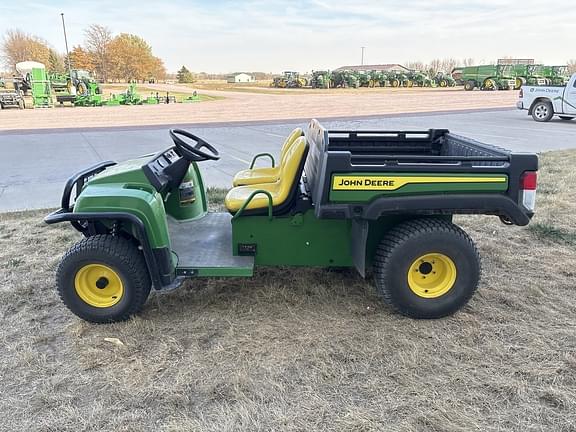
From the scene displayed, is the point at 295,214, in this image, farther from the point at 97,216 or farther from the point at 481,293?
the point at 481,293

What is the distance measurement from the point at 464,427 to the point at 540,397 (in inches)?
19.7

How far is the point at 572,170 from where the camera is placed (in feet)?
24.7

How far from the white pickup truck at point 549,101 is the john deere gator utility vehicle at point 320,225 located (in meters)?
13.1

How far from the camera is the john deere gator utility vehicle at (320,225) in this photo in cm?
292

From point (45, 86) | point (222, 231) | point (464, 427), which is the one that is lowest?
point (464, 427)

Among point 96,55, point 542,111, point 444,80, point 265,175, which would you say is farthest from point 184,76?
point 265,175

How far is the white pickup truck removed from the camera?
14.2 m

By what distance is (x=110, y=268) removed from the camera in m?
3.06

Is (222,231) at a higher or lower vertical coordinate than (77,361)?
higher

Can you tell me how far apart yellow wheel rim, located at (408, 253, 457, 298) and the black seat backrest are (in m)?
0.80

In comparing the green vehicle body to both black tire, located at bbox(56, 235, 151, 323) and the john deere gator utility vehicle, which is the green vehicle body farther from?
black tire, located at bbox(56, 235, 151, 323)

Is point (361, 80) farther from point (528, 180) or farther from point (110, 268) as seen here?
point (110, 268)

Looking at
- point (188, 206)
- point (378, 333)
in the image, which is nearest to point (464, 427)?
point (378, 333)

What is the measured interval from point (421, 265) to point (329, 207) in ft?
2.56
